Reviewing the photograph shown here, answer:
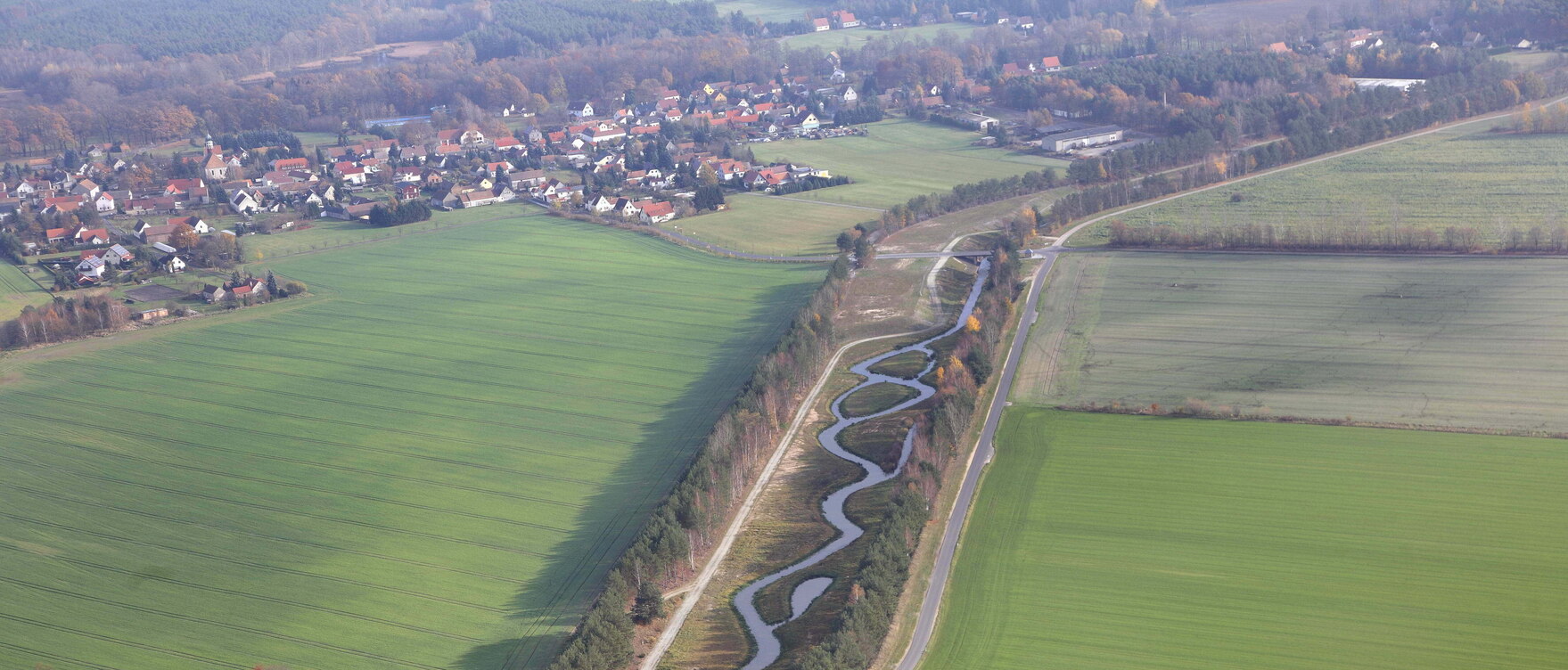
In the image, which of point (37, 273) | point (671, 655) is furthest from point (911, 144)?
point (671, 655)

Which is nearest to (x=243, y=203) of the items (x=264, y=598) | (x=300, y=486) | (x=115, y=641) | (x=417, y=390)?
(x=417, y=390)

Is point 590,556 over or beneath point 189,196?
beneath

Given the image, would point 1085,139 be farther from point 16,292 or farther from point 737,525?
point 16,292

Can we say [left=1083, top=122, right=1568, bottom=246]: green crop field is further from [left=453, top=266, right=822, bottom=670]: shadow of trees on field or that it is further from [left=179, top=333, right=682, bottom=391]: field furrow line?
[left=179, top=333, right=682, bottom=391]: field furrow line

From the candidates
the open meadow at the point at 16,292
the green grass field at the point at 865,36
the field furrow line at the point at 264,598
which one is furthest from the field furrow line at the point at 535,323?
the green grass field at the point at 865,36

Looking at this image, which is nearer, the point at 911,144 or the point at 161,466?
the point at 161,466

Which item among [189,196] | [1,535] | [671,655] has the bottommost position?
[671,655]

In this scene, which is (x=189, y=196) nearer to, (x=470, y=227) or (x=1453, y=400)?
(x=470, y=227)
